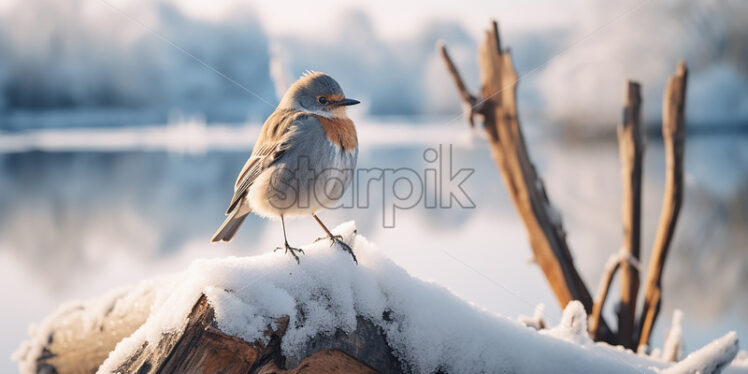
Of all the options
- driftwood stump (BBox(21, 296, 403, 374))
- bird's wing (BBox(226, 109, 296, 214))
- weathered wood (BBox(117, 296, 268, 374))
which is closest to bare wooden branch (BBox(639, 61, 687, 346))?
bird's wing (BBox(226, 109, 296, 214))

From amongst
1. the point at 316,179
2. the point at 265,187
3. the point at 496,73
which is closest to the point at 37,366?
the point at 265,187

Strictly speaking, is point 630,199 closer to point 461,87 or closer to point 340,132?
point 461,87

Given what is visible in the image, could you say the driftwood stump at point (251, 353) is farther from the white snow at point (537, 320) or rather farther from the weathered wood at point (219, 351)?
the white snow at point (537, 320)

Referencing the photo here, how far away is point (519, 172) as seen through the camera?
3.60m

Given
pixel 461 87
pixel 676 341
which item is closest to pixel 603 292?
pixel 676 341

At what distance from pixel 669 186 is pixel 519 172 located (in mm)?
953

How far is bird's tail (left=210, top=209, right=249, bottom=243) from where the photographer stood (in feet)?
8.20

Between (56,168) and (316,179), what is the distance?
36.1 ft

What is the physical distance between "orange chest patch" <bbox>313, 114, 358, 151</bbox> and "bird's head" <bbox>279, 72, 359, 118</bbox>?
62 mm

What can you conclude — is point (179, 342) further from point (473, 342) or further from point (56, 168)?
point (56, 168)

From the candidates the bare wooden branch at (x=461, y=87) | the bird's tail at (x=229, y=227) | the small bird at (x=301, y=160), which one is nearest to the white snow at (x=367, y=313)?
the small bird at (x=301, y=160)

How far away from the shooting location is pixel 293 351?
1.55m

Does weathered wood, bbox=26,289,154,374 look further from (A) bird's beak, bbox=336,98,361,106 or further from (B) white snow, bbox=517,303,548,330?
(B) white snow, bbox=517,303,548,330

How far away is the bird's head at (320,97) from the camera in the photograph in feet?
8.34
